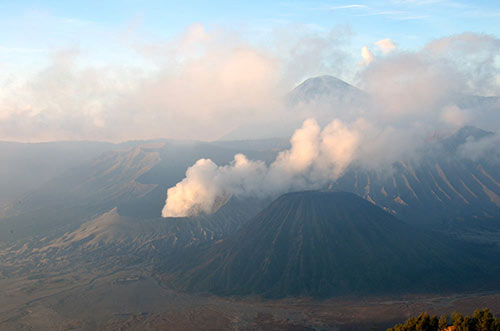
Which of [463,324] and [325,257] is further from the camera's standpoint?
[325,257]

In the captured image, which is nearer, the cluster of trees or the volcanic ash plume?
the cluster of trees

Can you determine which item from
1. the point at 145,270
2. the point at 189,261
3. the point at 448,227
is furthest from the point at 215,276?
the point at 448,227

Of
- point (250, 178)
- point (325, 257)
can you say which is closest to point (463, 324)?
point (325, 257)

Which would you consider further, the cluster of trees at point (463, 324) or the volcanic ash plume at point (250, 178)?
the volcanic ash plume at point (250, 178)

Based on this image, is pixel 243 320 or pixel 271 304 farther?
pixel 271 304

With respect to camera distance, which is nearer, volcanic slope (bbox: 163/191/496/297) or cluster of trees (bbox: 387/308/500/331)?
cluster of trees (bbox: 387/308/500/331)

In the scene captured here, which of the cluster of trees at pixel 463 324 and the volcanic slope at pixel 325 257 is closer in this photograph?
the cluster of trees at pixel 463 324

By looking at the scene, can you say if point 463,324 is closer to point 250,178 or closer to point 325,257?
point 325,257

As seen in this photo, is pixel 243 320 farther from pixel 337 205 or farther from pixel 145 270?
pixel 337 205
